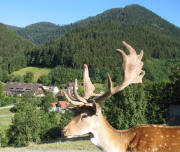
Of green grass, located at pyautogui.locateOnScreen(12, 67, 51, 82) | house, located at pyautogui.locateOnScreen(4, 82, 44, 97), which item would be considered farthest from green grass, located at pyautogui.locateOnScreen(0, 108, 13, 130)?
green grass, located at pyautogui.locateOnScreen(12, 67, 51, 82)

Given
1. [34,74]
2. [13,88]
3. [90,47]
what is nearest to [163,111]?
[13,88]

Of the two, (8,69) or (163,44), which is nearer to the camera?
(8,69)

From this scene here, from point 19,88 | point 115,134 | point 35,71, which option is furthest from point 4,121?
point 35,71

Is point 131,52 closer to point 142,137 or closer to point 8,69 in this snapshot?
point 142,137

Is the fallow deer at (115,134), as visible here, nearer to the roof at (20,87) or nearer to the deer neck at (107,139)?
the deer neck at (107,139)

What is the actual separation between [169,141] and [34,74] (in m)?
161

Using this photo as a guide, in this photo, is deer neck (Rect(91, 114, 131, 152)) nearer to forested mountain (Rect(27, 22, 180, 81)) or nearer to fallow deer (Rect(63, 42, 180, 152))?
fallow deer (Rect(63, 42, 180, 152))

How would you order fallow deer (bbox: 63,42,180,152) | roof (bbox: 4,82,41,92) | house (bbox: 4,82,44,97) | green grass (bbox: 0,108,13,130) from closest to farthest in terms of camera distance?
1. fallow deer (bbox: 63,42,180,152)
2. green grass (bbox: 0,108,13,130)
3. house (bbox: 4,82,44,97)
4. roof (bbox: 4,82,41,92)

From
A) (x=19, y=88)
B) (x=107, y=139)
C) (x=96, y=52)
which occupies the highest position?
(x=96, y=52)

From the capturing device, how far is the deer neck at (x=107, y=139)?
17.4 feet

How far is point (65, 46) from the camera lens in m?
187

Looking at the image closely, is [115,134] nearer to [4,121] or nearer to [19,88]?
[4,121]

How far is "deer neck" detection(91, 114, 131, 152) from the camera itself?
530 cm

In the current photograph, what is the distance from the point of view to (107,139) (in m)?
5.34
